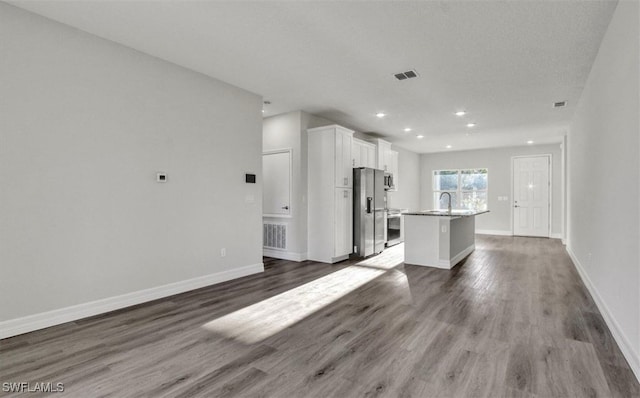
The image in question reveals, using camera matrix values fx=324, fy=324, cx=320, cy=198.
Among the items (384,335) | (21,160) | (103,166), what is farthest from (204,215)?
(384,335)

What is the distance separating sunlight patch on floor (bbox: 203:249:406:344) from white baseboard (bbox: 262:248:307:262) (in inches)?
43.5

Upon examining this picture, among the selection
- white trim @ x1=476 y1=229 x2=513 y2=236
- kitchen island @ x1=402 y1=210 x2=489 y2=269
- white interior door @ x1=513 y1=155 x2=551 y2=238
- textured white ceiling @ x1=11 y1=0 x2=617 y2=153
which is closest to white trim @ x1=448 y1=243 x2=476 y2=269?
kitchen island @ x1=402 y1=210 x2=489 y2=269

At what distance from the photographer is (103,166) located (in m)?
3.22

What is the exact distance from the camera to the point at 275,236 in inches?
240

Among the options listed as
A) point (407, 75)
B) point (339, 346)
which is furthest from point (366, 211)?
point (339, 346)

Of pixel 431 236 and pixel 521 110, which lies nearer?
pixel 431 236

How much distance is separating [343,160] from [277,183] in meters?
1.29

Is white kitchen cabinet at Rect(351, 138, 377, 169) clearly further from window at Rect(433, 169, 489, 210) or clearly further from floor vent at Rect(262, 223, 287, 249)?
window at Rect(433, 169, 489, 210)

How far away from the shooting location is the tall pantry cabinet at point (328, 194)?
5.69 metres

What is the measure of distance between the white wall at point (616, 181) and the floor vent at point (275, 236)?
4.38 meters

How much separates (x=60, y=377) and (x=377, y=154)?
6441 mm

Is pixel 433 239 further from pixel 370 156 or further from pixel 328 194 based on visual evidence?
pixel 370 156

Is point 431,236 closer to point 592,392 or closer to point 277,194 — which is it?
point 277,194

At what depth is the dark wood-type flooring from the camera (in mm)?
1961
